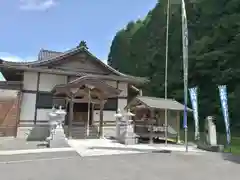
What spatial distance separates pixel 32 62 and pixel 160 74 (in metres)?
19.8

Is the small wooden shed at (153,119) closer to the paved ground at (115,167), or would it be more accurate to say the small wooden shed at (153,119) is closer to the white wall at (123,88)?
the white wall at (123,88)

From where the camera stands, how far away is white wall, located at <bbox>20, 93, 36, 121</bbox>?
1409 cm

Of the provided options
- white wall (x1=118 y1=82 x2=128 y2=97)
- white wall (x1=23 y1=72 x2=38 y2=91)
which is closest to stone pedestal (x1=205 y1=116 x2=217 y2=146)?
white wall (x1=118 y1=82 x2=128 y2=97)

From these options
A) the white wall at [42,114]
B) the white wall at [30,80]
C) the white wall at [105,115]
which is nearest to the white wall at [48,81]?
the white wall at [30,80]

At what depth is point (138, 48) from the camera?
39.9 m

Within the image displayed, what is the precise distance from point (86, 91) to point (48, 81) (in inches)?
95.3

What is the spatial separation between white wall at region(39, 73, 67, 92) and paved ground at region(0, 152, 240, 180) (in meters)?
6.08

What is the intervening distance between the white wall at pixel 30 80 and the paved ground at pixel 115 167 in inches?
238

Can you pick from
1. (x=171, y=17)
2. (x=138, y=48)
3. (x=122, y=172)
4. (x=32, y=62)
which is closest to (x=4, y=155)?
(x=122, y=172)

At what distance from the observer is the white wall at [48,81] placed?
48.1 ft

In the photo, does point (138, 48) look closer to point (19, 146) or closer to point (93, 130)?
point (93, 130)

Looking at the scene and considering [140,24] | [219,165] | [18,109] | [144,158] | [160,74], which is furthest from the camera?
[140,24]

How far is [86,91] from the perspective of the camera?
14523 millimetres

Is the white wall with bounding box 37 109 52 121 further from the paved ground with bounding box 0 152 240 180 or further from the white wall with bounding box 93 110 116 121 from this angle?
the paved ground with bounding box 0 152 240 180
